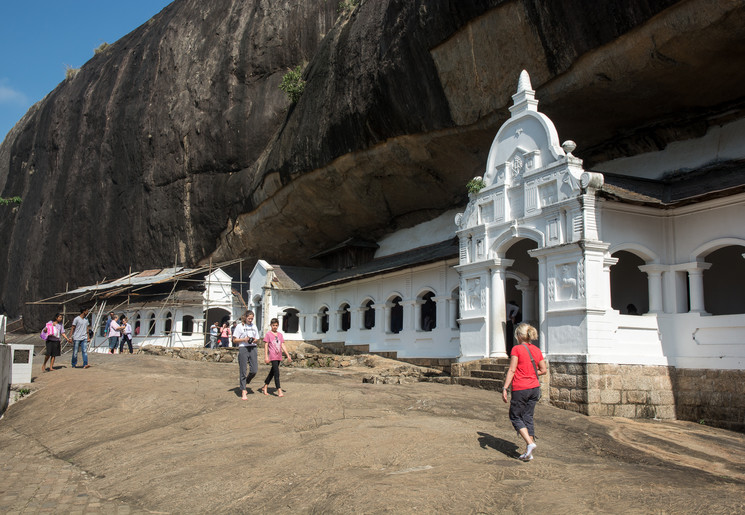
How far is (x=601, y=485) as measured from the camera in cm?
662

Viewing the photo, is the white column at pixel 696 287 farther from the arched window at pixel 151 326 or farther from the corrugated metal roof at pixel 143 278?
the arched window at pixel 151 326

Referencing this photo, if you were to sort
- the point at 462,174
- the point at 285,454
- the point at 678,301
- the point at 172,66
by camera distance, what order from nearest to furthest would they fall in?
the point at 285,454, the point at 678,301, the point at 462,174, the point at 172,66

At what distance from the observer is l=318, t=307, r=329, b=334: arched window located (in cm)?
2828

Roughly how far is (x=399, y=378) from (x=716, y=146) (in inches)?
376

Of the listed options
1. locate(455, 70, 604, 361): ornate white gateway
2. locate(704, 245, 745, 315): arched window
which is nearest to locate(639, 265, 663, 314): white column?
locate(455, 70, 604, 361): ornate white gateway

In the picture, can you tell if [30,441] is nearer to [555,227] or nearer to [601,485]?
[601,485]

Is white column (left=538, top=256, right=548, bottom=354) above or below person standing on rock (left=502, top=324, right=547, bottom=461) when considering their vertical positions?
above

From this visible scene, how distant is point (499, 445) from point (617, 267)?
33.4 ft

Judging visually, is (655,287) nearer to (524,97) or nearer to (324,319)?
(524,97)

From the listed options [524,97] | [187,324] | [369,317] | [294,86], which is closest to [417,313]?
[369,317]

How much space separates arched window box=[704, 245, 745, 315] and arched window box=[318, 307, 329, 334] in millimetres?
15997

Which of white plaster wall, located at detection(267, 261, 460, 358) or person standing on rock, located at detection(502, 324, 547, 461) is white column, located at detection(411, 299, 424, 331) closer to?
white plaster wall, located at detection(267, 261, 460, 358)

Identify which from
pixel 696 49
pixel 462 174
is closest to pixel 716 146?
pixel 696 49

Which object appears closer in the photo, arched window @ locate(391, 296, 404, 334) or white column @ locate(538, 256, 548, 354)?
white column @ locate(538, 256, 548, 354)
